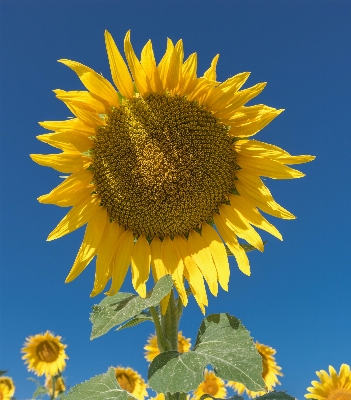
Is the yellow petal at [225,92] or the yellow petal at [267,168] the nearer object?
the yellow petal at [225,92]

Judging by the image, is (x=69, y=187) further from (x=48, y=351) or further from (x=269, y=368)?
(x=48, y=351)

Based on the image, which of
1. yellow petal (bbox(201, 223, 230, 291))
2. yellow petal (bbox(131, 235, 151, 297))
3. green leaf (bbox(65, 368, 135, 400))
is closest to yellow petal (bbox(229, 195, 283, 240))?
yellow petal (bbox(201, 223, 230, 291))

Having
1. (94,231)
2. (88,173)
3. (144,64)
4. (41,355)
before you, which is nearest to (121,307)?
(94,231)

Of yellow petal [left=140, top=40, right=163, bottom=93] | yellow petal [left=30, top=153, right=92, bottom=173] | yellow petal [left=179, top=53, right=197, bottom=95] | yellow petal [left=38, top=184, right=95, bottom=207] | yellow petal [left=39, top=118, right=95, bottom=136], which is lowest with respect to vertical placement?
yellow petal [left=38, top=184, right=95, bottom=207]

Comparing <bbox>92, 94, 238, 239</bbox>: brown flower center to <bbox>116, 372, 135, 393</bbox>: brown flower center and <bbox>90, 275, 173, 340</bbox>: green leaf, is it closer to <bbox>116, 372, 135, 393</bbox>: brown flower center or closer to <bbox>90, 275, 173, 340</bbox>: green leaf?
<bbox>90, 275, 173, 340</bbox>: green leaf

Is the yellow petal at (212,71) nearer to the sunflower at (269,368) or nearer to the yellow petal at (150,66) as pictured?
the yellow petal at (150,66)

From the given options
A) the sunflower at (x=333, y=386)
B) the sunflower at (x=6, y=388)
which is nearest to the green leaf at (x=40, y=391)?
the sunflower at (x=6, y=388)

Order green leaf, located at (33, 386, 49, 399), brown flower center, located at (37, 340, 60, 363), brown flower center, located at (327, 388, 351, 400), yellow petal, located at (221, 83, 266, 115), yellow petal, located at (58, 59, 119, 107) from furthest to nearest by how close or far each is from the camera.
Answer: brown flower center, located at (37, 340, 60, 363), green leaf, located at (33, 386, 49, 399), brown flower center, located at (327, 388, 351, 400), yellow petal, located at (221, 83, 266, 115), yellow petal, located at (58, 59, 119, 107)

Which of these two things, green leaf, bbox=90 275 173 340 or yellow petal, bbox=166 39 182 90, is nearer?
green leaf, bbox=90 275 173 340
